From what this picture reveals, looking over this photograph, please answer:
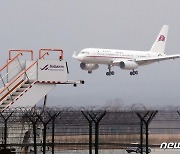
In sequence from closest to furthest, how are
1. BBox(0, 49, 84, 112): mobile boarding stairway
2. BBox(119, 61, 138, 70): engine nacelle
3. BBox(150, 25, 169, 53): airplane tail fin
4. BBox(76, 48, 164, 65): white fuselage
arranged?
BBox(0, 49, 84, 112): mobile boarding stairway, BBox(76, 48, 164, 65): white fuselage, BBox(119, 61, 138, 70): engine nacelle, BBox(150, 25, 169, 53): airplane tail fin

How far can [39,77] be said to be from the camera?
93.4ft

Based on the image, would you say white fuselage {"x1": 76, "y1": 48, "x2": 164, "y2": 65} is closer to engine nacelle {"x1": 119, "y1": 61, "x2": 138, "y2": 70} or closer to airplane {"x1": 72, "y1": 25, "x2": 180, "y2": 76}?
airplane {"x1": 72, "y1": 25, "x2": 180, "y2": 76}

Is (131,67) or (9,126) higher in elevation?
(131,67)

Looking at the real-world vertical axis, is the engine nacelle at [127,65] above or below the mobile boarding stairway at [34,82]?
above

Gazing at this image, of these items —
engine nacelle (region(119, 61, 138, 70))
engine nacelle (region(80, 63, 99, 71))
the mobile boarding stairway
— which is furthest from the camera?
engine nacelle (region(119, 61, 138, 70))

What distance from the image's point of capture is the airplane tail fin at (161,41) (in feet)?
423

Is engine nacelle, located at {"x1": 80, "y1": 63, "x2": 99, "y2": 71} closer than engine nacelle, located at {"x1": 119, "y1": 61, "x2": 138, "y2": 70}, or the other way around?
engine nacelle, located at {"x1": 80, "y1": 63, "x2": 99, "y2": 71}

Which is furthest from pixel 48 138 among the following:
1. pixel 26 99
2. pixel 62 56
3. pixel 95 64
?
pixel 95 64

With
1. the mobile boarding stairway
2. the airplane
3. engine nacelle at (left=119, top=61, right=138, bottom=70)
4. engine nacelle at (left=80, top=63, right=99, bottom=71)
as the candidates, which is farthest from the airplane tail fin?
the mobile boarding stairway

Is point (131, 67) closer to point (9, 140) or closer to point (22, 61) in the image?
point (22, 61)

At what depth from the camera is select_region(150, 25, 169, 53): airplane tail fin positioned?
129000 millimetres

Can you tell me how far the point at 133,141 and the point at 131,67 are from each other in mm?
80903

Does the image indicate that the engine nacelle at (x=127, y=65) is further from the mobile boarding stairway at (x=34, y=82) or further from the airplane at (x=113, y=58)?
the mobile boarding stairway at (x=34, y=82)

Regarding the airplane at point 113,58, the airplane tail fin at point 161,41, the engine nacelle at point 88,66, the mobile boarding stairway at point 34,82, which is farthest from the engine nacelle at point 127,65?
the mobile boarding stairway at point 34,82
